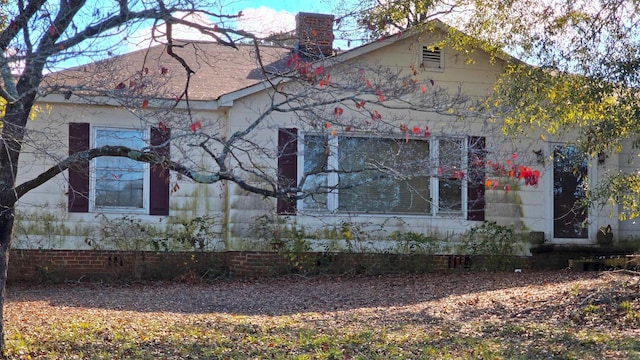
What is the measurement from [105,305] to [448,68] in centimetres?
688

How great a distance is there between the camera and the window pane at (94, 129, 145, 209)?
1334cm

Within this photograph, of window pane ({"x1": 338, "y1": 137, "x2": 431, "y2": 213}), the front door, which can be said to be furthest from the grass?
the front door

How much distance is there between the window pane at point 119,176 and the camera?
1334 centimetres

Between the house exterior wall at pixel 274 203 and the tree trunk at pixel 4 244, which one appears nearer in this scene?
the tree trunk at pixel 4 244

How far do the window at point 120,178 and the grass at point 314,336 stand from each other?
3.79 metres

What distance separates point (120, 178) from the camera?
13.4 metres

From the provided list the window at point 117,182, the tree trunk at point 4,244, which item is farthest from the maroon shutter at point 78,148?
the tree trunk at point 4,244

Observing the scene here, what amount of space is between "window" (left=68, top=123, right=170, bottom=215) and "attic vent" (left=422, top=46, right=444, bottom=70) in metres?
4.76

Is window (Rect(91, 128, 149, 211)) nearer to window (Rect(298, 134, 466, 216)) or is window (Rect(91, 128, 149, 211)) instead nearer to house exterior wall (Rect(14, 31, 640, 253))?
house exterior wall (Rect(14, 31, 640, 253))

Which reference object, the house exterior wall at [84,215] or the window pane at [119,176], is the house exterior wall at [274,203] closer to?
the house exterior wall at [84,215]

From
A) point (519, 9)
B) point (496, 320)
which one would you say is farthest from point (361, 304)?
point (519, 9)

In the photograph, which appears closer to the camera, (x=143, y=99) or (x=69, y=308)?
(x=143, y=99)

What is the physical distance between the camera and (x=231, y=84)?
14352mm

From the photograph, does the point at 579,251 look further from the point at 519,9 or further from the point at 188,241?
the point at 188,241
